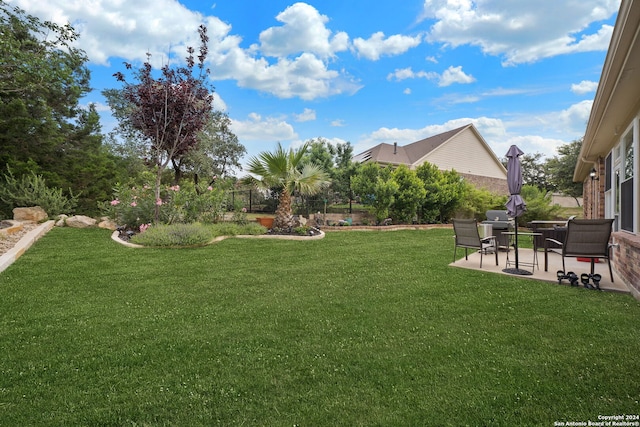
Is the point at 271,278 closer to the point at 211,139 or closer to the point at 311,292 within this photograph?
the point at 311,292

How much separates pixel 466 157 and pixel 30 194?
2342 centimetres

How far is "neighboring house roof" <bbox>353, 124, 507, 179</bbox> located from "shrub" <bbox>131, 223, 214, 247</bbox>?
14.1m

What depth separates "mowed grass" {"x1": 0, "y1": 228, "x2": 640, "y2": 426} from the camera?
193cm

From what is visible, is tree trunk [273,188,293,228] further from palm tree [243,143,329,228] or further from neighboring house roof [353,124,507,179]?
neighboring house roof [353,124,507,179]

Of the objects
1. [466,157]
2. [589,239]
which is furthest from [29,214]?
[466,157]

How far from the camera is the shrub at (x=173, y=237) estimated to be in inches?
305

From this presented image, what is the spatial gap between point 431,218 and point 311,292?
11.4m

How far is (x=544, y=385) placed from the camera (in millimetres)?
2160

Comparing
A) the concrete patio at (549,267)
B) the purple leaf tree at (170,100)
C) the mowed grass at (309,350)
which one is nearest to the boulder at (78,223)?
the purple leaf tree at (170,100)

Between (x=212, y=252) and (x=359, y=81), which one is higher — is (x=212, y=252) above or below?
below

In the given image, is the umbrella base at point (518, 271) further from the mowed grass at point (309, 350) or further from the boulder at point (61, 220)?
the boulder at point (61, 220)

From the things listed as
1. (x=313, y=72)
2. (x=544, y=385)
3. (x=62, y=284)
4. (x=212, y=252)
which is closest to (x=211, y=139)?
(x=313, y=72)

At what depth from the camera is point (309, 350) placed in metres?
2.66

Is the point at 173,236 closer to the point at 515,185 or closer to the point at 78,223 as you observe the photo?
the point at 78,223
